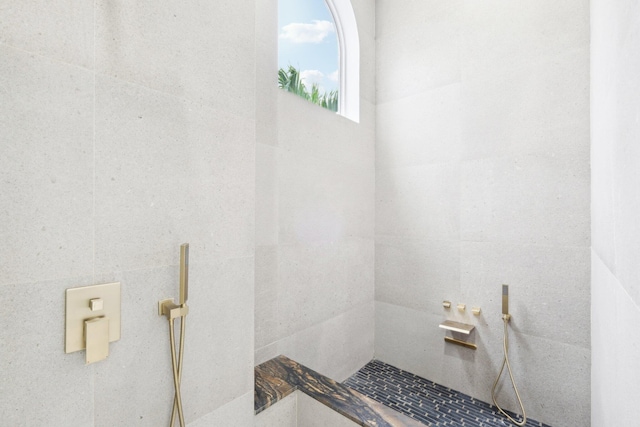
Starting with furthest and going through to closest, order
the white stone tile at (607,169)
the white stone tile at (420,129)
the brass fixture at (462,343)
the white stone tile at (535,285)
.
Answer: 1. the white stone tile at (420,129)
2. the brass fixture at (462,343)
3. the white stone tile at (535,285)
4. the white stone tile at (607,169)

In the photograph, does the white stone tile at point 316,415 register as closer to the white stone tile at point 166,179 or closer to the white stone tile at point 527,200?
the white stone tile at point 166,179

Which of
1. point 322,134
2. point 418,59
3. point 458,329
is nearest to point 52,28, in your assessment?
point 322,134

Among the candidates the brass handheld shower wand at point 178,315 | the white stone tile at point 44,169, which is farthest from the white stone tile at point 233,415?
the white stone tile at point 44,169

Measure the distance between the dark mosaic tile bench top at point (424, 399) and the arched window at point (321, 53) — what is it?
1.80 meters

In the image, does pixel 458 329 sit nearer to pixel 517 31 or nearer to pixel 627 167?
pixel 627 167

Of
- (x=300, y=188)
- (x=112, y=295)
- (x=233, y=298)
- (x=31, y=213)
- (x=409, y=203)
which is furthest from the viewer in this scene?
(x=409, y=203)

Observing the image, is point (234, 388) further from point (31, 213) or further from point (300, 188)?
point (300, 188)

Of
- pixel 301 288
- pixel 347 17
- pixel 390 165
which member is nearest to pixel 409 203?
pixel 390 165

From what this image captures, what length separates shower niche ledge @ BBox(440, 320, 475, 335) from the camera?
1711 millimetres

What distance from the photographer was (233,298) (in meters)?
1.02

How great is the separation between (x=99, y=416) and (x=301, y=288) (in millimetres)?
1065

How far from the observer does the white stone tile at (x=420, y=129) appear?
1858mm

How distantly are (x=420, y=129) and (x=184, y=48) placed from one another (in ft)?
5.12

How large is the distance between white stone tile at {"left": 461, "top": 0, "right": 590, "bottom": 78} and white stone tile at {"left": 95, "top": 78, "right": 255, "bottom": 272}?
1.52m
